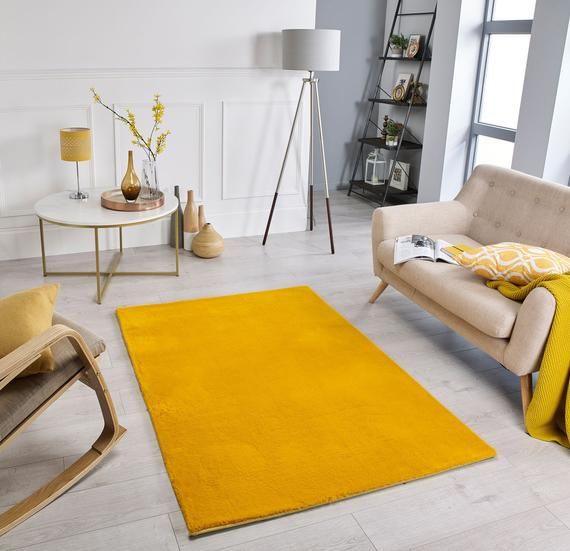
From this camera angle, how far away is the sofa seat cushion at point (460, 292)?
2611mm

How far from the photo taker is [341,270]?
412 cm

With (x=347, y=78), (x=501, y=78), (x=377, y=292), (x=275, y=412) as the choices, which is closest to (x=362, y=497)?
(x=275, y=412)

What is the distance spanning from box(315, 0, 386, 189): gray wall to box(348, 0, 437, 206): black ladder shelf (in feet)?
0.26

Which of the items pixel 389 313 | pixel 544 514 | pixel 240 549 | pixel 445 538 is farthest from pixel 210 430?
pixel 389 313

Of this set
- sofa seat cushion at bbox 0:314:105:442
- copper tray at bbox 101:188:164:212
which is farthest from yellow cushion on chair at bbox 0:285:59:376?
copper tray at bbox 101:188:164:212

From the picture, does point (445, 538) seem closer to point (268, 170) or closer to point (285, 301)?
point (285, 301)

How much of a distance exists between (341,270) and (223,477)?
2.11 m

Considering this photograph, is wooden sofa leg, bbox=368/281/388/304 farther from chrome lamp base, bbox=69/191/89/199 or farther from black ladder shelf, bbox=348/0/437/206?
black ladder shelf, bbox=348/0/437/206

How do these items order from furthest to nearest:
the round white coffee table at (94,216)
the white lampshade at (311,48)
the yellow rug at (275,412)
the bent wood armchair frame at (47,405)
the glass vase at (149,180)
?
1. the white lampshade at (311,48)
2. the glass vase at (149,180)
3. the round white coffee table at (94,216)
4. the yellow rug at (275,412)
5. the bent wood armchair frame at (47,405)

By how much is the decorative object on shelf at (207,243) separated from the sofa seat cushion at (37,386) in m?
2.00

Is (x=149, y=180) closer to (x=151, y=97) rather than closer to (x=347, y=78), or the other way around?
(x=151, y=97)

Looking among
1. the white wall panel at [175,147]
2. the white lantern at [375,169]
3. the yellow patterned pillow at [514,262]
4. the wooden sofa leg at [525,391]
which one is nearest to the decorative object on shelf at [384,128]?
the white lantern at [375,169]

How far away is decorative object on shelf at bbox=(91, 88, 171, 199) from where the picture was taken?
382cm

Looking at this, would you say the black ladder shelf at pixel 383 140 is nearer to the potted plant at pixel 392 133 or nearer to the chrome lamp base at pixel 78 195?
the potted plant at pixel 392 133
